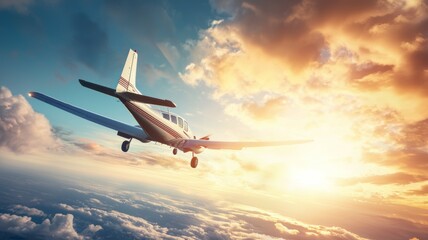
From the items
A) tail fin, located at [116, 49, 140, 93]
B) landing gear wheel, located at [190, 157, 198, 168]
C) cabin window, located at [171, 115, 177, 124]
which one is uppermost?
tail fin, located at [116, 49, 140, 93]

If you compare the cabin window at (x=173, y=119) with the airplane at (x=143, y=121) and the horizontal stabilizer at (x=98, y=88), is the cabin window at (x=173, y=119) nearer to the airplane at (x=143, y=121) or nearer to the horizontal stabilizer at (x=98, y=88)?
the airplane at (x=143, y=121)

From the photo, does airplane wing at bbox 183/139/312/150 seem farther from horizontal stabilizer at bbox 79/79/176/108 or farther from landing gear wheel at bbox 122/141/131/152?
horizontal stabilizer at bbox 79/79/176/108

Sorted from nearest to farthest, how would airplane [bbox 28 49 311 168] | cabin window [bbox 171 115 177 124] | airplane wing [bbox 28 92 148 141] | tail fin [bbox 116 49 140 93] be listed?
airplane [bbox 28 49 311 168]
tail fin [bbox 116 49 140 93]
cabin window [bbox 171 115 177 124]
airplane wing [bbox 28 92 148 141]

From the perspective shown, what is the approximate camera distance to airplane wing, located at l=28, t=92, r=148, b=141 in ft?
52.2

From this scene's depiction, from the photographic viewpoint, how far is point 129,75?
13414mm

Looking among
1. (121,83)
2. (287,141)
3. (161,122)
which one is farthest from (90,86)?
(287,141)

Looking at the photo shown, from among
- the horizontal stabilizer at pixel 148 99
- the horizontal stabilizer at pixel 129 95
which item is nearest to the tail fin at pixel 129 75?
the horizontal stabilizer at pixel 129 95

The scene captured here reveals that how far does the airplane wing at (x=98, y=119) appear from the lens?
15922 millimetres

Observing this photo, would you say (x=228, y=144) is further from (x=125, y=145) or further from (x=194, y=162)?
(x=125, y=145)

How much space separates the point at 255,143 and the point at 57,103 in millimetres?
15716

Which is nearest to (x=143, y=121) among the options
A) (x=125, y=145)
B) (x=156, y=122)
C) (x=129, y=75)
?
(x=156, y=122)

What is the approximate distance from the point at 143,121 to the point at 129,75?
301cm

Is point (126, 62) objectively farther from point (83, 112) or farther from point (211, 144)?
point (211, 144)

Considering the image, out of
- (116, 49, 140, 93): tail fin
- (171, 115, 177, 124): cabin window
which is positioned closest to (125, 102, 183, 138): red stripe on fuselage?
(171, 115, 177, 124): cabin window
